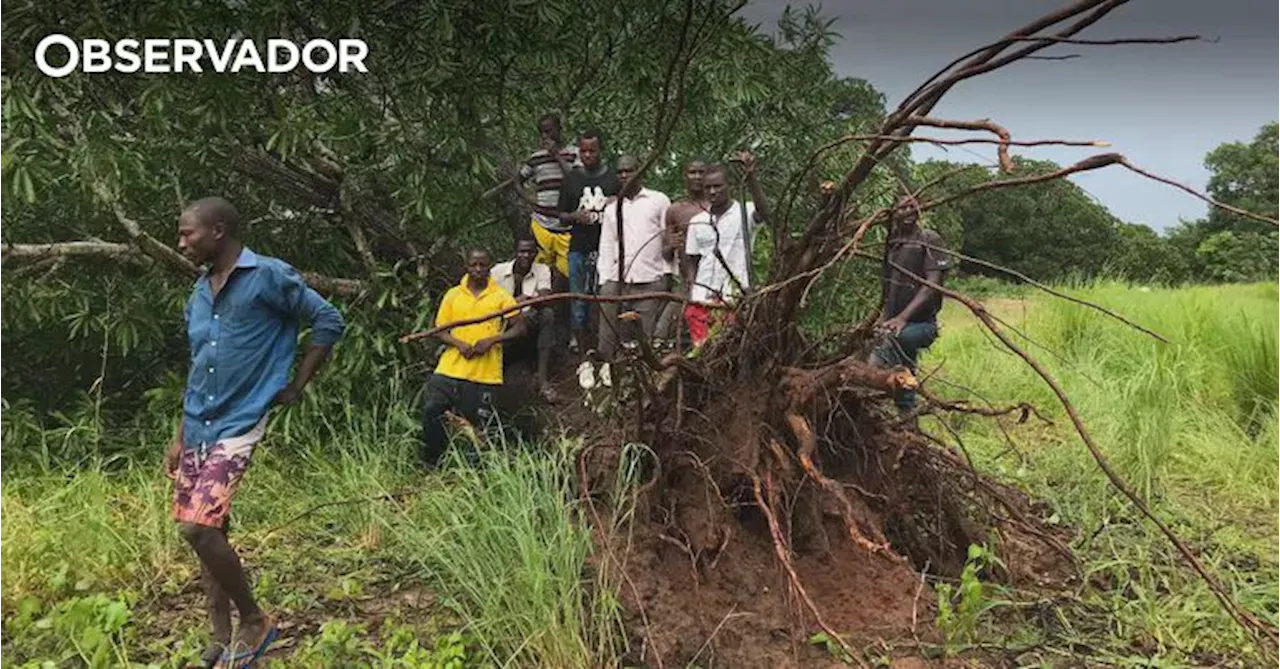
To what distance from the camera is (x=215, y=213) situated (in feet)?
10.6

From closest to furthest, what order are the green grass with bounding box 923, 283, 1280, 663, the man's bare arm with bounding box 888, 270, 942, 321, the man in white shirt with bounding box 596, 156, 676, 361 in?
the green grass with bounding box 923, 283, 1280, 663, the man's bare arm with bounding box 888, 270, 942, 321, the man in white shirt with bounding box 596, 156, 676, 361

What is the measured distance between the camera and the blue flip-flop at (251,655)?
317cm

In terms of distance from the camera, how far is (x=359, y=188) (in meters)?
6.39

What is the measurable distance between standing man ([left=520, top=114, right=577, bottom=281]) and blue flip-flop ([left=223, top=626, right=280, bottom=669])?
336 centimetres

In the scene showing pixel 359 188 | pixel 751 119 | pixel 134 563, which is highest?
pixel 751 119

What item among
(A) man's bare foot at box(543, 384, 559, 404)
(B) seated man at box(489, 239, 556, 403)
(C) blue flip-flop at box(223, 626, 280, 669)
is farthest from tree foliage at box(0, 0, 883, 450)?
(C) blue flip-flop at box(223, 626, 280, 669)

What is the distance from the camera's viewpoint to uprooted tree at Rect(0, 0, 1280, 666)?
3.23 metres

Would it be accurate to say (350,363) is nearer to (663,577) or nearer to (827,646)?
(663,577)

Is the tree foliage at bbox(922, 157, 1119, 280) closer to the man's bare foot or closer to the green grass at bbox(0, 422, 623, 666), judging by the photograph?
the man's bare foot

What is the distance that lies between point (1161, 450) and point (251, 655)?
177 inches

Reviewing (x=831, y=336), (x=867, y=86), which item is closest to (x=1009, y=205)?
(x=867, y=86)

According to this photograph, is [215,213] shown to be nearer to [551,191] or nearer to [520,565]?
[520,565]

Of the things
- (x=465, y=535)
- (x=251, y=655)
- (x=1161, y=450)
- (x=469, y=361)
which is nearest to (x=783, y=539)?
(x=465, y=535)

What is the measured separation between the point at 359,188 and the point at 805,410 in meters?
3.95
